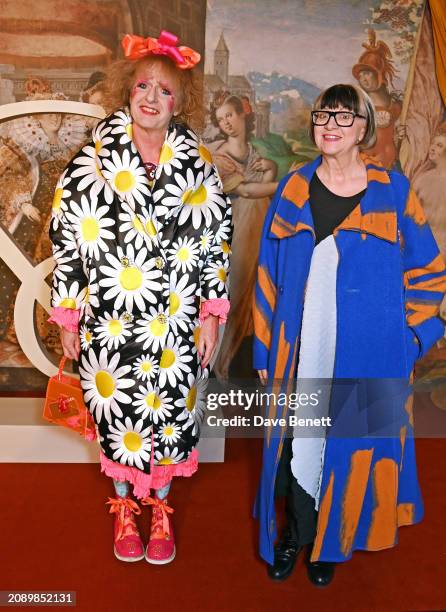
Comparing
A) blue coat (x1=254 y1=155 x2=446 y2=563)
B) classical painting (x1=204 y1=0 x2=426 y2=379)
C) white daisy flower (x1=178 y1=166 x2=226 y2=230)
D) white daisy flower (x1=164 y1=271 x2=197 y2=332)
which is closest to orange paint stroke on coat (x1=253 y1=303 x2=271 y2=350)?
blue coat (x1=254 y1=155 x2=446 y2=563)

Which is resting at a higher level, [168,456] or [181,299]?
[181,299]

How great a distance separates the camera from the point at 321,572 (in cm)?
229

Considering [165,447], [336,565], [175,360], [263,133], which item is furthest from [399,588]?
[263,133]

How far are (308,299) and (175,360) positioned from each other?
50cm

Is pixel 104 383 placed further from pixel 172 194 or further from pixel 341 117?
pixel 341 117

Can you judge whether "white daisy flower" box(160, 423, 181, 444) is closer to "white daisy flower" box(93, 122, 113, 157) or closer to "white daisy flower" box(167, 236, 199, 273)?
"white daisy flower" box(167, 236, 199, 273)

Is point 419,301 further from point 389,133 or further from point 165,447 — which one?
point 389,133

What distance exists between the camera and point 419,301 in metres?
2.20

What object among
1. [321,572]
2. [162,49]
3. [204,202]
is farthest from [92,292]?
[321,572]

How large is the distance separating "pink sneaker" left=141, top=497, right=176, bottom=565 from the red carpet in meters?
0.04

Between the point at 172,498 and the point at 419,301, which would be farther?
the point at 172,498

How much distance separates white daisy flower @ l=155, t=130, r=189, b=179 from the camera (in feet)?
6.97

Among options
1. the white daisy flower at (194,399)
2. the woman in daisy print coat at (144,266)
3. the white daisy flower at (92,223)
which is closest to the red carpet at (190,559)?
the woman in daisy print coat at (144,266)

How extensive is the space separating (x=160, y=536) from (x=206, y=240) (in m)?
1.07
